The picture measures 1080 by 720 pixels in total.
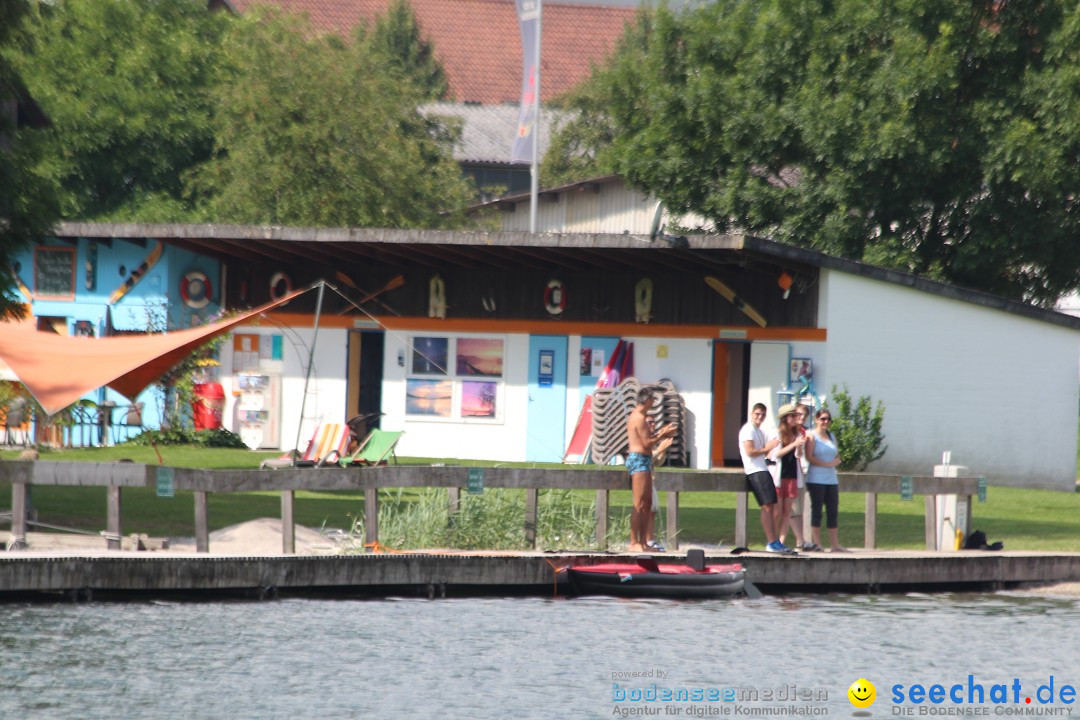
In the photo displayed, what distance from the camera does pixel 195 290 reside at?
31422 mm

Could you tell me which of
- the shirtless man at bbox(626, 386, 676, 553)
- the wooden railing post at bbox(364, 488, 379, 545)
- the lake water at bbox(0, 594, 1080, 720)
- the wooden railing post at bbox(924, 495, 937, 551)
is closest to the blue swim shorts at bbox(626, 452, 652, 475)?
the shirtless man at bbox(626, 386, 676, 553)

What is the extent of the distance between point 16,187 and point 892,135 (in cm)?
1938

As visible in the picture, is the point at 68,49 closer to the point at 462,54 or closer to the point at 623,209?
the point at 623,209

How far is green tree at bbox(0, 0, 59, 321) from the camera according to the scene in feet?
57.8

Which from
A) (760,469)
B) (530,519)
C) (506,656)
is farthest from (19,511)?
(760,469)

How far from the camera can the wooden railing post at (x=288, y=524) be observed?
16469mm

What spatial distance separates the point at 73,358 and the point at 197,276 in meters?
11.6

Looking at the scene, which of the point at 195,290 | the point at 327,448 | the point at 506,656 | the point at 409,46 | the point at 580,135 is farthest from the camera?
the point at 409,46

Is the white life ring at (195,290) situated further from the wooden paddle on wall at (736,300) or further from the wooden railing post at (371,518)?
the wooden railing post at (371,518)

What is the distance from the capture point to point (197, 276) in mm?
31469

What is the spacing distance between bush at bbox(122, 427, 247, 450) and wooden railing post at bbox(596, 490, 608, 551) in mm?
13870

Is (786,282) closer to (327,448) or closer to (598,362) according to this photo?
(598,362)

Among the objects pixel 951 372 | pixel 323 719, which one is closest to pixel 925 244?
pixel 951 372

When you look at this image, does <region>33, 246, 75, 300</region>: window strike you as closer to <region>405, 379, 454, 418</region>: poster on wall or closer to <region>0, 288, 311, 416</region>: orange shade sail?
<region>405, 379, 454, 418</region>: poster on wall
